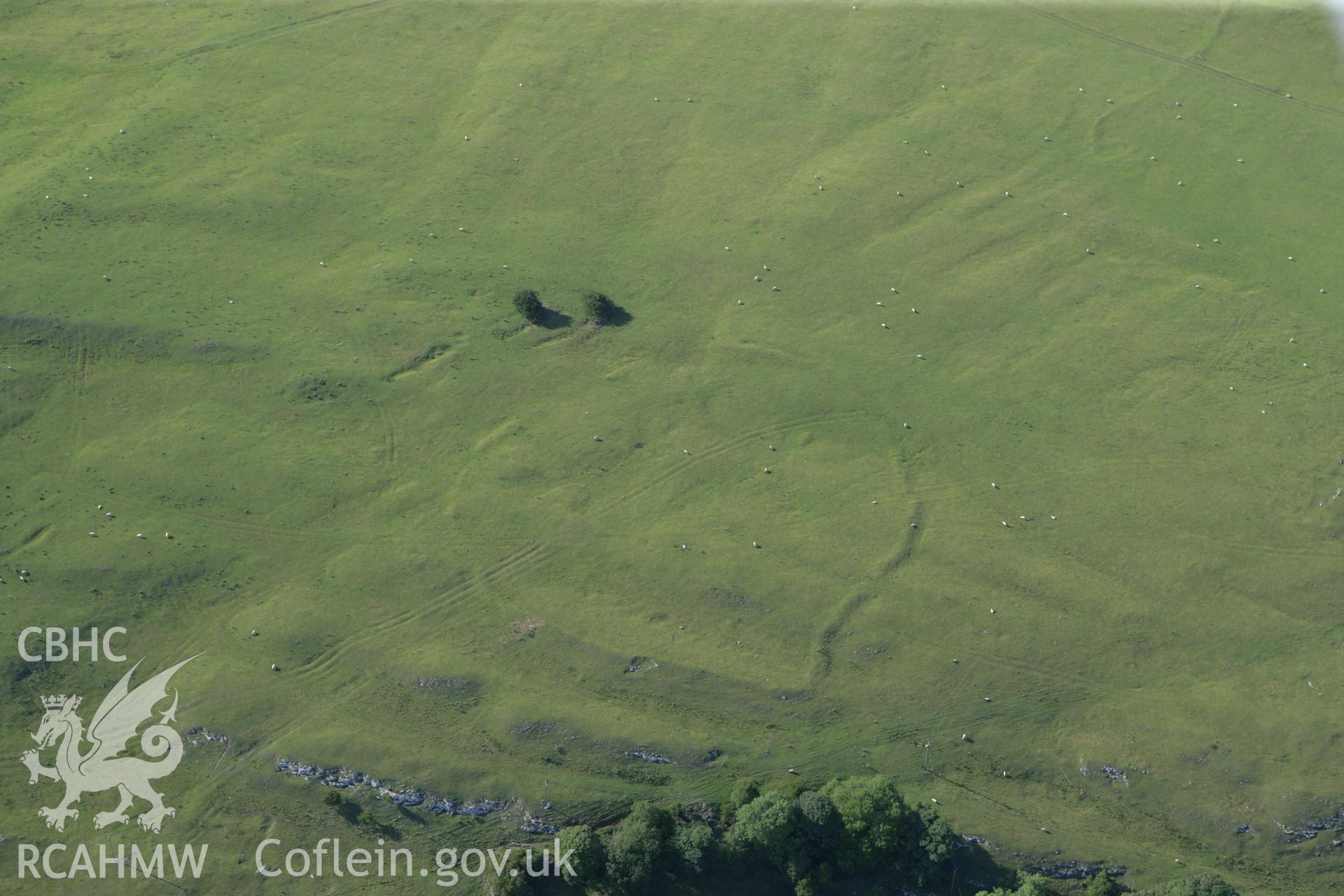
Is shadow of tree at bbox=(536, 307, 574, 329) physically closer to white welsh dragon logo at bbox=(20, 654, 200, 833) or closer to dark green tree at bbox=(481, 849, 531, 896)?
white welsh dragon logo at bbox=(20, 654, 200, 833)

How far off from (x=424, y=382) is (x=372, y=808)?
33695mm

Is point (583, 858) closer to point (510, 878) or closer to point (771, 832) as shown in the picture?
point (510, 878)

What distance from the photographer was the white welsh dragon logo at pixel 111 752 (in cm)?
7294

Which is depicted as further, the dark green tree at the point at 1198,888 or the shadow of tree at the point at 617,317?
the shadow of tree at the point at 617,317

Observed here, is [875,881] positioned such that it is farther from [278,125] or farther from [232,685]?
[278,125]

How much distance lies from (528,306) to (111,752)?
147 feet

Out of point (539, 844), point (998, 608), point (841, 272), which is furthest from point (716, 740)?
point (841, 272)

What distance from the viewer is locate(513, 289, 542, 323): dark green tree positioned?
9375 cm

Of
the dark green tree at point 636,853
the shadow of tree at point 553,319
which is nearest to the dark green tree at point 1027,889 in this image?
the dark green tree at point 636,853

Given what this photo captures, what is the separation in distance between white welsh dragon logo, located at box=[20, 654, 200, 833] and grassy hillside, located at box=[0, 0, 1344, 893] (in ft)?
3.81

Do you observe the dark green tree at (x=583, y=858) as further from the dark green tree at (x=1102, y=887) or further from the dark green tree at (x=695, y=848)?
the dark green tree at (x=1102, y=887)

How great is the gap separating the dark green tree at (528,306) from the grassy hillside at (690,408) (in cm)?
248

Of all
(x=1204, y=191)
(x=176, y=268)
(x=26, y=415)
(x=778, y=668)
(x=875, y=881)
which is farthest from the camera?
(x=1204, y=191)

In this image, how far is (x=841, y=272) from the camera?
98688 mm
